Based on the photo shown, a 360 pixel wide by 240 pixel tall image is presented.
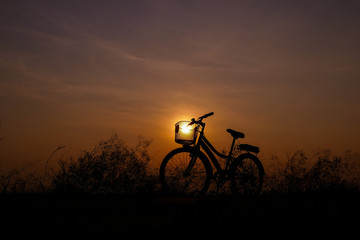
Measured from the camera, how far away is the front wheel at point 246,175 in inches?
299

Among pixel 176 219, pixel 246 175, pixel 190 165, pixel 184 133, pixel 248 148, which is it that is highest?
pixel 184 133

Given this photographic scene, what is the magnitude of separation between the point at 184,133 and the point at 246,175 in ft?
5.39

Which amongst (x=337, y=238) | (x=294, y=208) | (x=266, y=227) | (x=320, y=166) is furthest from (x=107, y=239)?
(x=320, y=166)

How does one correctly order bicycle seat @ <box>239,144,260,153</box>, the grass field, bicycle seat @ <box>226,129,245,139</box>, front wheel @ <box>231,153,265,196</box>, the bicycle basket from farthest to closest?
bicycle seat @ <box>239,144,260,153</box>
front wheel @ <box>231,153,265,196</box>
bicycle seat @ <box>226,129,245,139</box>
the bicycle basket
the grass field

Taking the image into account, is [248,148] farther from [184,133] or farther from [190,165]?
[184,133]

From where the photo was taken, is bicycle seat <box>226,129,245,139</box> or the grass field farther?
bicycle seat <box>226,129,245,139</box>

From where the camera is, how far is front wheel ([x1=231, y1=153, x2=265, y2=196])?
24.9 feet

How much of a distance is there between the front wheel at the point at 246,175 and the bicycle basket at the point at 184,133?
3.73 feet

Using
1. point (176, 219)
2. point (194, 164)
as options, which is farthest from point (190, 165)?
point (176, 219)

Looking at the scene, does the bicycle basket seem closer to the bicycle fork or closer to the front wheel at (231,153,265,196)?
the bicycle fork

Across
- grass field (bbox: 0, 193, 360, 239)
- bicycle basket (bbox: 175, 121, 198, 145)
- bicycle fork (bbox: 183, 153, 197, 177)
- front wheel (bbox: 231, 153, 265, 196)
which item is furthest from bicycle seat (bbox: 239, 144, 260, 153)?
grass field (bbox: 0, 193, 360, 239)

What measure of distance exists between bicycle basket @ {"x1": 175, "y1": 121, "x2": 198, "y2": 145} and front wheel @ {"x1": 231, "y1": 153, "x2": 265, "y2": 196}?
3.73ft

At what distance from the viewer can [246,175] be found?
7680 millimetres

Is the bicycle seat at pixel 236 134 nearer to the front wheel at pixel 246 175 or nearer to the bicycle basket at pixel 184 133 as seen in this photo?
the front wheel at pixel 246 175
